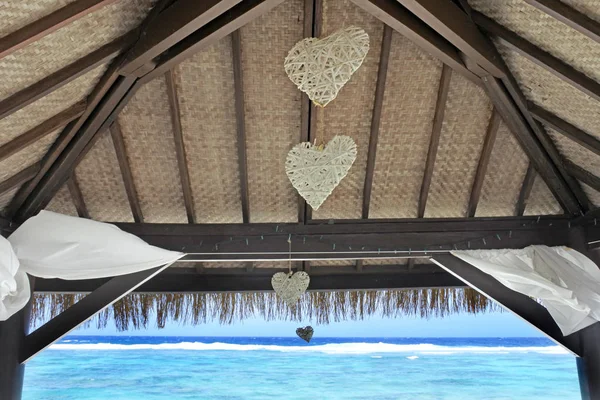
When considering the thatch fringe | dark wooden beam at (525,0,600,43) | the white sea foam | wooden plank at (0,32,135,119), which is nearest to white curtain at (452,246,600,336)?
the thatch fringe

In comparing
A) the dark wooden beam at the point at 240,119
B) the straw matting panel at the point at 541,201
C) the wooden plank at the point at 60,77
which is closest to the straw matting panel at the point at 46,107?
the wooden plank at the point at 60,77

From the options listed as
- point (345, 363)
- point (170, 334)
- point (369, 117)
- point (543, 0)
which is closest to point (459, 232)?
point (369, 117)

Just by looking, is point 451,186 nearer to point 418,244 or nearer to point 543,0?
point 418,244

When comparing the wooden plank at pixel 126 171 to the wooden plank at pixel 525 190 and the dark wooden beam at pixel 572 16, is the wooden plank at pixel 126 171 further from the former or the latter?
the wooden plank at pixel 525 190

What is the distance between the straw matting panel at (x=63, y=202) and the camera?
12.8 ft

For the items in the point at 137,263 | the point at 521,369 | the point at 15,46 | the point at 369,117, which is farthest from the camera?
the point at 521,369

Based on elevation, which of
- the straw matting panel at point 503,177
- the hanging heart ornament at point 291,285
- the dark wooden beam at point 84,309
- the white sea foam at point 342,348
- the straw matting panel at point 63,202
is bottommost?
the dark wooden beam at point 84,309

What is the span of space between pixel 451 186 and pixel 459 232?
327 millimetres

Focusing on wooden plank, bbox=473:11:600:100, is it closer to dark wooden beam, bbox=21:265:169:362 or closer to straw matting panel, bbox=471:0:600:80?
straw matting panel, bbox=471:0:600:80

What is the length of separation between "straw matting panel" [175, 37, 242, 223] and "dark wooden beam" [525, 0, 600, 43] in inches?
62.8

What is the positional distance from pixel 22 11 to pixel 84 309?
222 centimetres

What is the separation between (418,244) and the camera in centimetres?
399

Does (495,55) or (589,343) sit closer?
(495,55)

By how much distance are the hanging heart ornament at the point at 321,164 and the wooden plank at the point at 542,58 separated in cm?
86
